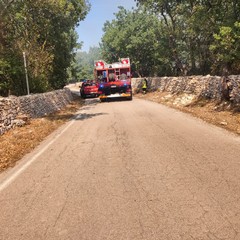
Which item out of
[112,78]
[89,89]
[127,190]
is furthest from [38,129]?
[89,89]

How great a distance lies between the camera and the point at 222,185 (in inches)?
222

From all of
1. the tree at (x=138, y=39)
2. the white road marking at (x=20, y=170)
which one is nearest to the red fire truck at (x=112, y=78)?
the white road marking at (x=20, y=170)

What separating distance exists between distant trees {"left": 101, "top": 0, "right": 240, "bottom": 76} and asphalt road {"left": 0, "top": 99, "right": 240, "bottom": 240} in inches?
325

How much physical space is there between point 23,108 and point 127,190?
35.2 ft

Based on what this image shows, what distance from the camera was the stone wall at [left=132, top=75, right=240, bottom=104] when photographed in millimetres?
15591

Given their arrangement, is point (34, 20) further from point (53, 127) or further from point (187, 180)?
point (187, 180)

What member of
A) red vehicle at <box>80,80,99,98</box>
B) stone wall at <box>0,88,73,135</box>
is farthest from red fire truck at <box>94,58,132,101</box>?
red vehicle at <box>80,80,99,98</box>

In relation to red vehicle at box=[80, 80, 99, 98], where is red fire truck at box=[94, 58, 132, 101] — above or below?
above

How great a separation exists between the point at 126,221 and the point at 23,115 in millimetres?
11223

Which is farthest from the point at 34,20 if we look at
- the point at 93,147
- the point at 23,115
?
the point at 93,147

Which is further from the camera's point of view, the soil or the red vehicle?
the red vehicle

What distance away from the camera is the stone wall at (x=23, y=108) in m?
12.7

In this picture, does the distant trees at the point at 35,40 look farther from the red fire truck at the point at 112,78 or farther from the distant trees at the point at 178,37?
the distant trees at the point at 178,37

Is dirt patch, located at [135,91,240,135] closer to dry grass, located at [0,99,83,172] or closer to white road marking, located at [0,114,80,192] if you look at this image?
white road marking, located at [0,114,80,192]
